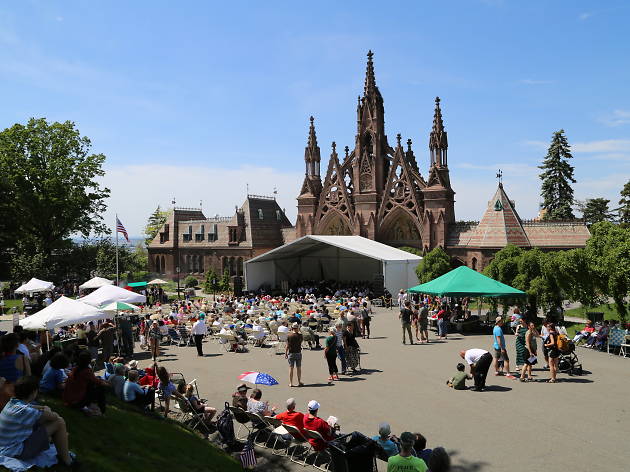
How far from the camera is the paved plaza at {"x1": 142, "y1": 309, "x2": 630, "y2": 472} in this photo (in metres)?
9.47

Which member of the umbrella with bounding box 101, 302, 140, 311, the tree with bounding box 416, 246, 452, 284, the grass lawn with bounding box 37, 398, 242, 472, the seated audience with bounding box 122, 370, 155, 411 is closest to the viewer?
the grass lawn with bounding box 37, 398, 242, 472

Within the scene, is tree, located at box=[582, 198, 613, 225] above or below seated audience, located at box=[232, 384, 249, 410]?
above

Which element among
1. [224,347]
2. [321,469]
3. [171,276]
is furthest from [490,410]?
[171,276]

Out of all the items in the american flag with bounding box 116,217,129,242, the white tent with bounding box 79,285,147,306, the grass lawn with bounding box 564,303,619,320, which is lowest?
the grass lawn with bounding box 564,303,619,320

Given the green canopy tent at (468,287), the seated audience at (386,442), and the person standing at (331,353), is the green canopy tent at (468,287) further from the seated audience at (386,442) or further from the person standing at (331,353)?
the seated audience at (386,442)

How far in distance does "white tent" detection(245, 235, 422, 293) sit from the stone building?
9982mm

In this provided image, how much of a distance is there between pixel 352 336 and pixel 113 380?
7.10m

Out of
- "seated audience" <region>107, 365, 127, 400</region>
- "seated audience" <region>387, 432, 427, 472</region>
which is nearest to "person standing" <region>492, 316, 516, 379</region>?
"seated audience" <region>387, 432, 427, 472</region>

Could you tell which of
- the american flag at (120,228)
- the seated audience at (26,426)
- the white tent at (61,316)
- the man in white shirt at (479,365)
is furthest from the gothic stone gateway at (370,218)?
the seated audience at (26,426)

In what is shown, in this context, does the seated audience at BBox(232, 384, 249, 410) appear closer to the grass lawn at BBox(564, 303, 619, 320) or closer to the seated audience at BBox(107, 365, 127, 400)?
the seated audience at BBox(107, 365, 127, 400)

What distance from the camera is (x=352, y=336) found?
52.6 feet

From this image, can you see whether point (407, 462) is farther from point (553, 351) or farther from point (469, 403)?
point (553, 351)

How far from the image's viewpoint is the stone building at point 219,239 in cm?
5928

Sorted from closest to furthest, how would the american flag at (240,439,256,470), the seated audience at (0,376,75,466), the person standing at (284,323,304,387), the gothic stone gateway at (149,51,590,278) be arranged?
1. the seated audience at (0,376,75,466)
2. the american flag at (240,439,256,470)
3. the person standing at (284,323,304,387)
4. the gothic stone gateway at (149,51,590,278)
